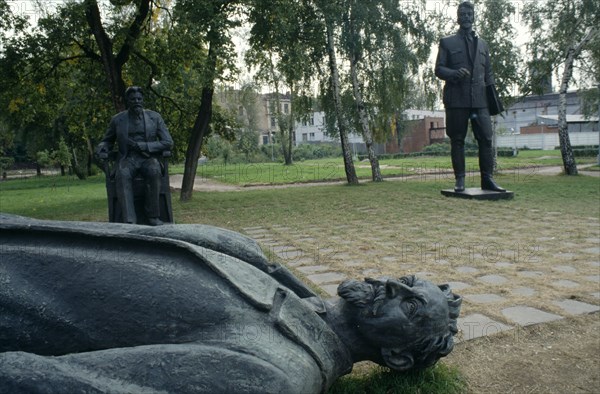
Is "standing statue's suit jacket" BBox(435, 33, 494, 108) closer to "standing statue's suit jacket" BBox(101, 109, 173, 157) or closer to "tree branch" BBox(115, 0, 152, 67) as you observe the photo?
"standing statue's suit jacket" BBox(101, 109, 173, 157)

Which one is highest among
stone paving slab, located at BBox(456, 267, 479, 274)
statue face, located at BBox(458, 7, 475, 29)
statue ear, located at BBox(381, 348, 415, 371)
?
statue face, located at BBox(458, 7, 475, 29)

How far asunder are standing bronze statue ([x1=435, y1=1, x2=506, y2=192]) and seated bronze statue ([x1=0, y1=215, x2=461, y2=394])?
340 inches

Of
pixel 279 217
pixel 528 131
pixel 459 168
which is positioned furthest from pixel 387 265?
pixel 528 131

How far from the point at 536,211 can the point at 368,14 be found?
8829 millimetres

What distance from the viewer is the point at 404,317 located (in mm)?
1846

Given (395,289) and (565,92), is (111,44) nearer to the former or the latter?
(395,289)

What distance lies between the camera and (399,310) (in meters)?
1.86

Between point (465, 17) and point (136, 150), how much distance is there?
21.7 feet

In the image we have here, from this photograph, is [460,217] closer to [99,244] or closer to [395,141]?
[99,244]

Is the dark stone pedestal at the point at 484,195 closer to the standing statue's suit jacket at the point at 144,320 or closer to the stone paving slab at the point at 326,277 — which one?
the stone paving slab at the point at 326,277

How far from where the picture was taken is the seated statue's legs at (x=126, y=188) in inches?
256

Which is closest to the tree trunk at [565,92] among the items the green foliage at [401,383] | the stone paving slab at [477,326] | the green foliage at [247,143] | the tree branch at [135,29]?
the tree branch at [135,29]

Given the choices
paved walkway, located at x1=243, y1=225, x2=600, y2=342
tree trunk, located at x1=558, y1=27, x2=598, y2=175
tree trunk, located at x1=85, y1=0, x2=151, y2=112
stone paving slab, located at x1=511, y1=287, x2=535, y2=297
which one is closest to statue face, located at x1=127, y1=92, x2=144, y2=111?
paved walkway, located at x1=243, y1=225, x2=600, y2=342

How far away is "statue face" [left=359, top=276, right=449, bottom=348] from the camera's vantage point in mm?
1854
